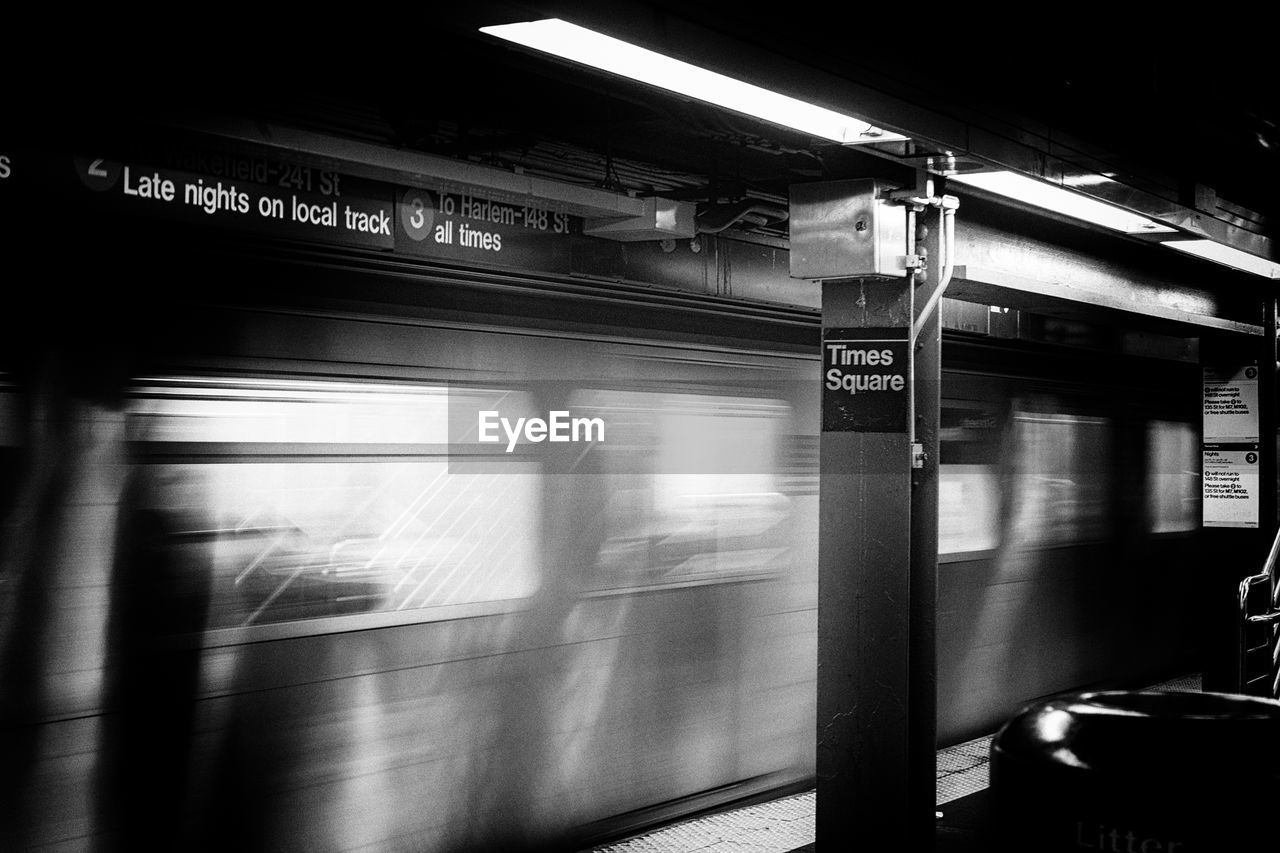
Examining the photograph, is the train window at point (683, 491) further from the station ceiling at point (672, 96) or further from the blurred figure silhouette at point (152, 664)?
the blurred figure silhouette at point (152, 664)

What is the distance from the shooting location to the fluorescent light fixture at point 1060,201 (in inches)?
189

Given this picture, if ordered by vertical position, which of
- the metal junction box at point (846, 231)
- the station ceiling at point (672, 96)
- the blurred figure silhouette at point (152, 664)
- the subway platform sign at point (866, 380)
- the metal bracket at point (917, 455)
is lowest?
the blurred figure silhouette at point (152, 664)

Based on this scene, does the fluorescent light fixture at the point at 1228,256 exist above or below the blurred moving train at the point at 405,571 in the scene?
above

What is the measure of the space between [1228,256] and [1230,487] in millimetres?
1987

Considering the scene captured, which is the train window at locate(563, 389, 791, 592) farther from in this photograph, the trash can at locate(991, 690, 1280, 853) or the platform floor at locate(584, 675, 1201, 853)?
the trash can at locate(991, 690, 1280, 853)

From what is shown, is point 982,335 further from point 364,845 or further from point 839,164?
point 364,845

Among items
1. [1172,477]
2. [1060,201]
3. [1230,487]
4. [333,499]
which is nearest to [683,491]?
[333,499]

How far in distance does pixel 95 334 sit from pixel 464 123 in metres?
1.62

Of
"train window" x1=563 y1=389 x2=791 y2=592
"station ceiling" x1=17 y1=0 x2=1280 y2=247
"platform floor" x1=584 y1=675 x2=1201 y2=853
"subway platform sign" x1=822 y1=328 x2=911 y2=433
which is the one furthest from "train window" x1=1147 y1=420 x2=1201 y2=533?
"subway platform sign" x1=822 y1=328 x2=911 y2=433

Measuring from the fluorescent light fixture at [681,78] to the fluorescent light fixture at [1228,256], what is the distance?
8.83 feet

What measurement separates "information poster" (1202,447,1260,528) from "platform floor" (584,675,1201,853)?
7.88 feet

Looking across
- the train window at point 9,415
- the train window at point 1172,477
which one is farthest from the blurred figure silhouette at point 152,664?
the train window at point 1172,477

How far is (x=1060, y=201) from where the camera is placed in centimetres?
517

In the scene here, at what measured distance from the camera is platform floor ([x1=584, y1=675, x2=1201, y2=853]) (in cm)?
578
